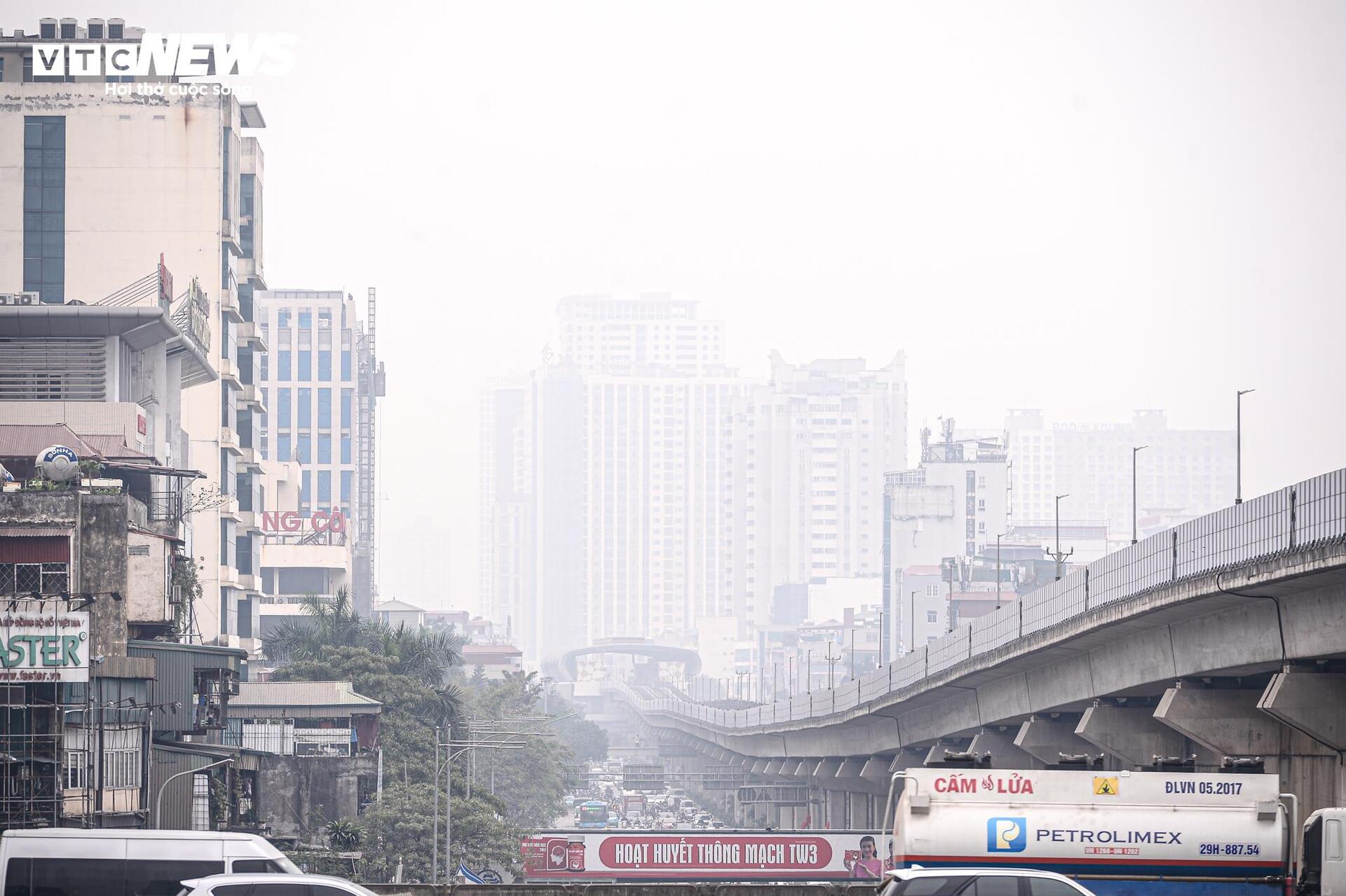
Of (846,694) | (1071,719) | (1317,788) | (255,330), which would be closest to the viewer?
(1317,788)

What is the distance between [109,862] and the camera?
2559 centimetres

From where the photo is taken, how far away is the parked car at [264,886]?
22.9 m

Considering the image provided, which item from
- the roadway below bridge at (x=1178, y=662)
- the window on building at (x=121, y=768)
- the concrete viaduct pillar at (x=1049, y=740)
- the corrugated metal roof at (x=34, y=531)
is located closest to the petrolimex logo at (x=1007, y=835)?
the roadway below bridge at (x=1178, y=662)

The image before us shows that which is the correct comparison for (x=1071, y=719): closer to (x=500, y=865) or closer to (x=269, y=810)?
(x=500, y=865)

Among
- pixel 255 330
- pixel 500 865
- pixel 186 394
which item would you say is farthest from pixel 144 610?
pixel 255 330

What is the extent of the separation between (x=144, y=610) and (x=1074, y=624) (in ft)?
91.0

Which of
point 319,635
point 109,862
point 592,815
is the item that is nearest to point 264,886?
point 109,862

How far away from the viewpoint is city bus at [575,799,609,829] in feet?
494

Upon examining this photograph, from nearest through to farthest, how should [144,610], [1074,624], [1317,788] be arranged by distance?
[1317,788]
[1074,624]
[144,610]

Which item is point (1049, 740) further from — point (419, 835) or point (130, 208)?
point (130, 208)

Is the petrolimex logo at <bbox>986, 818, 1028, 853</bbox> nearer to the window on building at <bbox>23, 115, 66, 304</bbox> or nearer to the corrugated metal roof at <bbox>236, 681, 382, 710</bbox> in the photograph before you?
the corrugated metal roof at <bbox>236, 681, 382, 710</bbox>

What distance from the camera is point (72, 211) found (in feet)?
308

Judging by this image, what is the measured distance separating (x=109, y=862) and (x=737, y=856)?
47257mm

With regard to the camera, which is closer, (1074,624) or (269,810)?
(1074,624)
